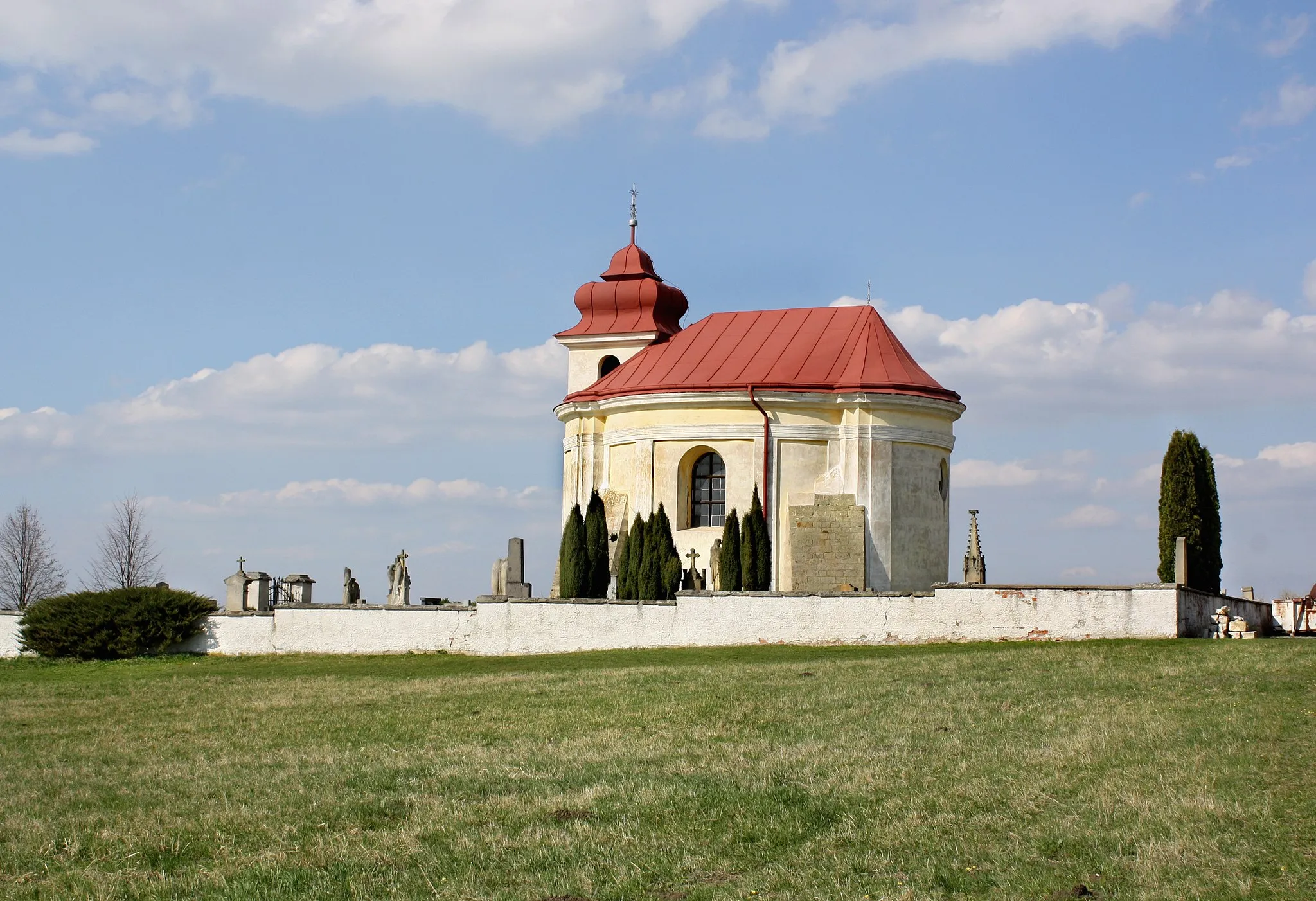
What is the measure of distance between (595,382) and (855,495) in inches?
359

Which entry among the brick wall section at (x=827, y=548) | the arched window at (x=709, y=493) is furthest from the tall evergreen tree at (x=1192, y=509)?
the arched window at (x=709, y=493)

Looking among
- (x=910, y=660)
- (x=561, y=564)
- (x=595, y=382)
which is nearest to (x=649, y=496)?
(x=561, y=564)

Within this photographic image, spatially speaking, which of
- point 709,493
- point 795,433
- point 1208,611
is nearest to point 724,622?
point 709,493

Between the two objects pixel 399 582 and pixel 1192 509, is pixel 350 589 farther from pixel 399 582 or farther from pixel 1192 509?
pixel 1192 509

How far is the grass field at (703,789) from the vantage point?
832 centimetres

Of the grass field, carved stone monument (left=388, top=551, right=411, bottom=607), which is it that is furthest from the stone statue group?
the grass field

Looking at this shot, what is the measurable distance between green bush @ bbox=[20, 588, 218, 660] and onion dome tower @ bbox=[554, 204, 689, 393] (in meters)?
13.9

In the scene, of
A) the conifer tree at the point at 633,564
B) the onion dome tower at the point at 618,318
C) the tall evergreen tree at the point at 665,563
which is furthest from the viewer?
the onion dome tower at the point at 618,318

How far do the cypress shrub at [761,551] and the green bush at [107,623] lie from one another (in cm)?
1208

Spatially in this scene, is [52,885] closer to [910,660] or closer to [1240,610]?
[910,660]

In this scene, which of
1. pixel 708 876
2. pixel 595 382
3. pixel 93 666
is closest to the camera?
pixel 708 876

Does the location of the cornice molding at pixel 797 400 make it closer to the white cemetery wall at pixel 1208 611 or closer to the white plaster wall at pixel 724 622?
the white plaster wall at pixel 724 622

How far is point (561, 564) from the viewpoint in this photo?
103 feet

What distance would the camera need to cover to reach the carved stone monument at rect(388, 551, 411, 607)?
1233 inches
